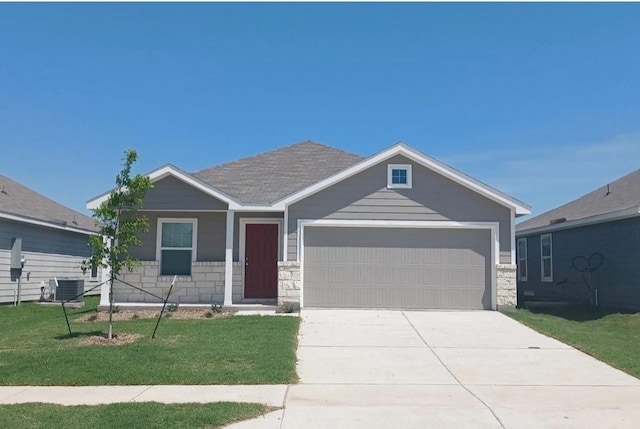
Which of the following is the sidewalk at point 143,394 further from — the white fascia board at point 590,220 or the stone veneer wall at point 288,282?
the white fascia board at point 590,220

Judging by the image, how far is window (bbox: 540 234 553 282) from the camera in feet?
67.6

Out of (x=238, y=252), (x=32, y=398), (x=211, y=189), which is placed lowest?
(x=32, y=398)

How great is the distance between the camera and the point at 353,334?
12.0 meters

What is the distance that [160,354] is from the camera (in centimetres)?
970

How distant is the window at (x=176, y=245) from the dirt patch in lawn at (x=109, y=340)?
4.53 m

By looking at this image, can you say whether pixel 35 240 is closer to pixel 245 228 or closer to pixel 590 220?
pixel 245 228

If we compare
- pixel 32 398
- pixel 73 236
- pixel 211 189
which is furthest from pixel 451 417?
pixel 73 236

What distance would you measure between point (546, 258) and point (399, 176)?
858cm

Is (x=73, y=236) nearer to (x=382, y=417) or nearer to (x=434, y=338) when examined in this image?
(x=434, y=338)

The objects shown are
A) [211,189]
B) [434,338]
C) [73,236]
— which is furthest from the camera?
[73,236]

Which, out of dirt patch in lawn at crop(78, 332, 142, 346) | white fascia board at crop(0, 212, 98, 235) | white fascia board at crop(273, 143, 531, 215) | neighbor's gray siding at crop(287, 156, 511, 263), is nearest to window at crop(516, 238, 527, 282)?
white fascia board at crop(273, 143, 531, 215)

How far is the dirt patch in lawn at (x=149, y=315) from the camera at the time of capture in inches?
549

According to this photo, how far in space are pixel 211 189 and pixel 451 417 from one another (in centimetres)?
984

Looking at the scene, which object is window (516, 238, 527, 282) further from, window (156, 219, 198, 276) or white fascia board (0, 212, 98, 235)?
white fascia board (0, 212, 98, 235)
